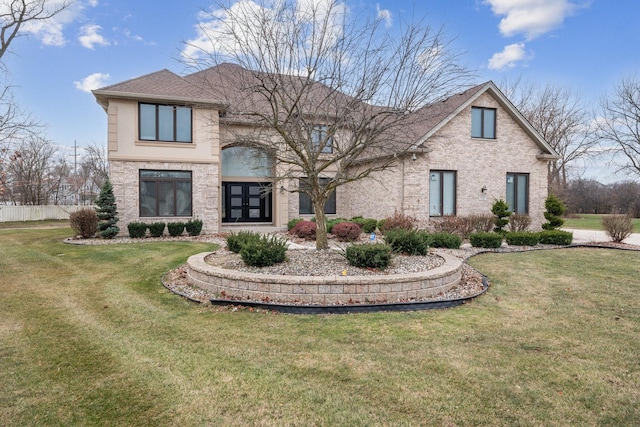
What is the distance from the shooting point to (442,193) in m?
15.0

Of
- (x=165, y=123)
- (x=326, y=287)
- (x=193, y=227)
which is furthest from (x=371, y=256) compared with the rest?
(x=165, y=123)

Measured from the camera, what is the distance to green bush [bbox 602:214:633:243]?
42.9 feet

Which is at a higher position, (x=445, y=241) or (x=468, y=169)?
(x=468, y=169)

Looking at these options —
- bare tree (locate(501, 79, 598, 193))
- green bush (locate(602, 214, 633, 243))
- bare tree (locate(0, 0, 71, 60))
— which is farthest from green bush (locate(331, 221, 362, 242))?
bare tree (locate(501, 79, 598, 193))

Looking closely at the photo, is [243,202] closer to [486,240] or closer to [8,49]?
[8,49]

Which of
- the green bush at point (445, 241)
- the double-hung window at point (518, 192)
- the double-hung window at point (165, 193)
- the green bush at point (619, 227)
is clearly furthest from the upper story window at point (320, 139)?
the green bush at point (619, 227)

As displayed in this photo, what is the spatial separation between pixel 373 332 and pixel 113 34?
14006 mm

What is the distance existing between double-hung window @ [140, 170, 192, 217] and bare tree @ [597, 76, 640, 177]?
28776 millimetres

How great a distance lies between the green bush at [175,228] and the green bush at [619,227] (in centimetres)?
1609

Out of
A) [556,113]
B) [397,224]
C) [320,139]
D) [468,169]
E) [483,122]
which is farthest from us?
[556,113]

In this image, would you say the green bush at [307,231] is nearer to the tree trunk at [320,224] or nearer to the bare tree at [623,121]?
the tree trunk at [320,224]

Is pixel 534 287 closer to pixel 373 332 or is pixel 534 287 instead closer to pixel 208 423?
pixel 373 332

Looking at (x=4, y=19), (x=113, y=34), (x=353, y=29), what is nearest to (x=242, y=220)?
(x=113, y=34)

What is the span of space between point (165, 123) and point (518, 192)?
15296 millimetres
